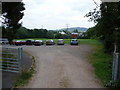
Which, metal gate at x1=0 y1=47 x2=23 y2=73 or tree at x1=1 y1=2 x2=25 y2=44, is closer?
metal gate at x1=0 y1=47 x2=23 y2=73

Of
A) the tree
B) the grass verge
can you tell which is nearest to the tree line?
the grass verge

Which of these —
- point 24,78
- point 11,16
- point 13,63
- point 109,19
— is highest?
point 11,16

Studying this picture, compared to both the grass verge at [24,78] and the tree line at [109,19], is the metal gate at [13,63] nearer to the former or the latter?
the grass verge at [24,78]

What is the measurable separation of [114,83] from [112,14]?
7538mm

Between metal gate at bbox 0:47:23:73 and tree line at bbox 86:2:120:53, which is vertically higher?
tree line at bbox 86:2:120:53

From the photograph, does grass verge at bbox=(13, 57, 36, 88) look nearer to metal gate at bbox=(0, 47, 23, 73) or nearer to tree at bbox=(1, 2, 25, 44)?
metal gate at bbox=(0, 47, 23, 73)

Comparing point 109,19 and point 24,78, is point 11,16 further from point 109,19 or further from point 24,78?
point 24,78

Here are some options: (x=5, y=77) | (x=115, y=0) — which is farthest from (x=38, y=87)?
(x=115, y=0)

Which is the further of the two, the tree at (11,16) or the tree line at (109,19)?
the tree at (11,16)

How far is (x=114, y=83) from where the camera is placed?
973cm

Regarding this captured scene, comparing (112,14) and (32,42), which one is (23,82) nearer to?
(112,14)

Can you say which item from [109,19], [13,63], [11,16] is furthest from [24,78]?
[11,16]

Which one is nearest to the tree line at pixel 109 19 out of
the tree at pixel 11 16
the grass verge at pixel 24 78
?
the grass verge at pixel 24 78

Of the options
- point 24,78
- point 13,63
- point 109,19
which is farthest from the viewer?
point 109,19
